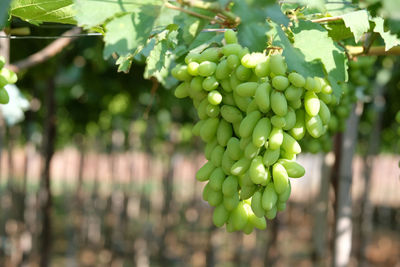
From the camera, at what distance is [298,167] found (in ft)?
2.97

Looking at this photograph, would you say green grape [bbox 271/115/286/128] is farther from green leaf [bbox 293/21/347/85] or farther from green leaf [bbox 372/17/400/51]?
green leaf [bbox 372/17/400/51]

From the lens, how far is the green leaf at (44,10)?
3.48 ft

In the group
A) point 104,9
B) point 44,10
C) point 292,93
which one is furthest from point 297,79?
point 44,10

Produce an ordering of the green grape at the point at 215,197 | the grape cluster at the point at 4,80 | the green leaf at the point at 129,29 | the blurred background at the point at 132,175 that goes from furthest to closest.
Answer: the blurred background at the point at 132,175 < the grape cluster at the point at 4,80 < the green grape at the point at 215,197 < the green leaf at the point at 129,29

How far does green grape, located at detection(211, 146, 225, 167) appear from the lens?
98 cm

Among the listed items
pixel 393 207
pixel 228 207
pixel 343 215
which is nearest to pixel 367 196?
pixel 343 215

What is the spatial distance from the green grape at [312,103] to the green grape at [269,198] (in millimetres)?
151

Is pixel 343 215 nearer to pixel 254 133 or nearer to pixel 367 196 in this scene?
pixel 254 133

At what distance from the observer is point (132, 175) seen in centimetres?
811

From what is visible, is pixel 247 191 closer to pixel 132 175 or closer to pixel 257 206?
pixel 257 206

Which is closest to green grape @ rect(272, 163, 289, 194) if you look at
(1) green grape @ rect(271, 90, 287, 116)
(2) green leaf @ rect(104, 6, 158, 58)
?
(1) green grape @ rect(271, 90, 287, 116)

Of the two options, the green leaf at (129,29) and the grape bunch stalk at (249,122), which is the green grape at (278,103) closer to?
the grape bunch stalk at (249,122)

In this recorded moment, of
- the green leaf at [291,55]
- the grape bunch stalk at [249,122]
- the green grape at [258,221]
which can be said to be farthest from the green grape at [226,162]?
the green leaf at [291,55]

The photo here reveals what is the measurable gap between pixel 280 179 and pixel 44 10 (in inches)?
25.3
